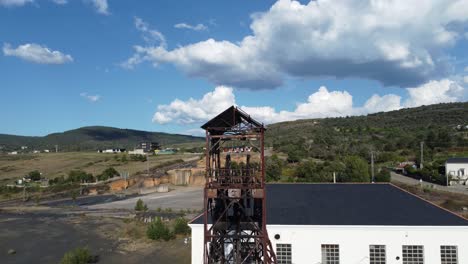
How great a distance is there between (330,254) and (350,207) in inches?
143

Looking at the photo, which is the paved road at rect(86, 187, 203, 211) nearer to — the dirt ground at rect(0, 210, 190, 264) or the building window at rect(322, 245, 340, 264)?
the dirt ground at rect(0, 210, 190, 264)

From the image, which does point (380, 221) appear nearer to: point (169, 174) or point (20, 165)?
point (169, 174)

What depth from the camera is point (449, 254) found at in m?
19.5

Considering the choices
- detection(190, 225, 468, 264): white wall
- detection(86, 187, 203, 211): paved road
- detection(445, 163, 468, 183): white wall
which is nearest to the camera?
detection(190, 225, 468, 264): white wall

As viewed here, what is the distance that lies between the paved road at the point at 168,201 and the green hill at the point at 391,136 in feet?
96.6

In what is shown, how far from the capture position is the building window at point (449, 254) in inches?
768

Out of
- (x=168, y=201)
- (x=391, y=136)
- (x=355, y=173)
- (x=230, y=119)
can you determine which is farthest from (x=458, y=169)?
(x=230, y=119)

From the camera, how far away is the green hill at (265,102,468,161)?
286 ft

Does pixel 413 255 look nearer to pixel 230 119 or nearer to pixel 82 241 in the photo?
pixel 230 119

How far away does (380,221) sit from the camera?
20.1 m

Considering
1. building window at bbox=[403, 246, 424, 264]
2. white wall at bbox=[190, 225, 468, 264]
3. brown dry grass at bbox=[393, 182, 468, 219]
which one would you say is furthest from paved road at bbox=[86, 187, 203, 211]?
building window at bbox=[403, 246, 424, 264]

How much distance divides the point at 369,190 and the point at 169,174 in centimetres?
6045

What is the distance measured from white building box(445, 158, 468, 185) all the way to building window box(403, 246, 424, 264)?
1782 inches

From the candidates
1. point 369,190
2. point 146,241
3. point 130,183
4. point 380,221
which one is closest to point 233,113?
point 380,221
